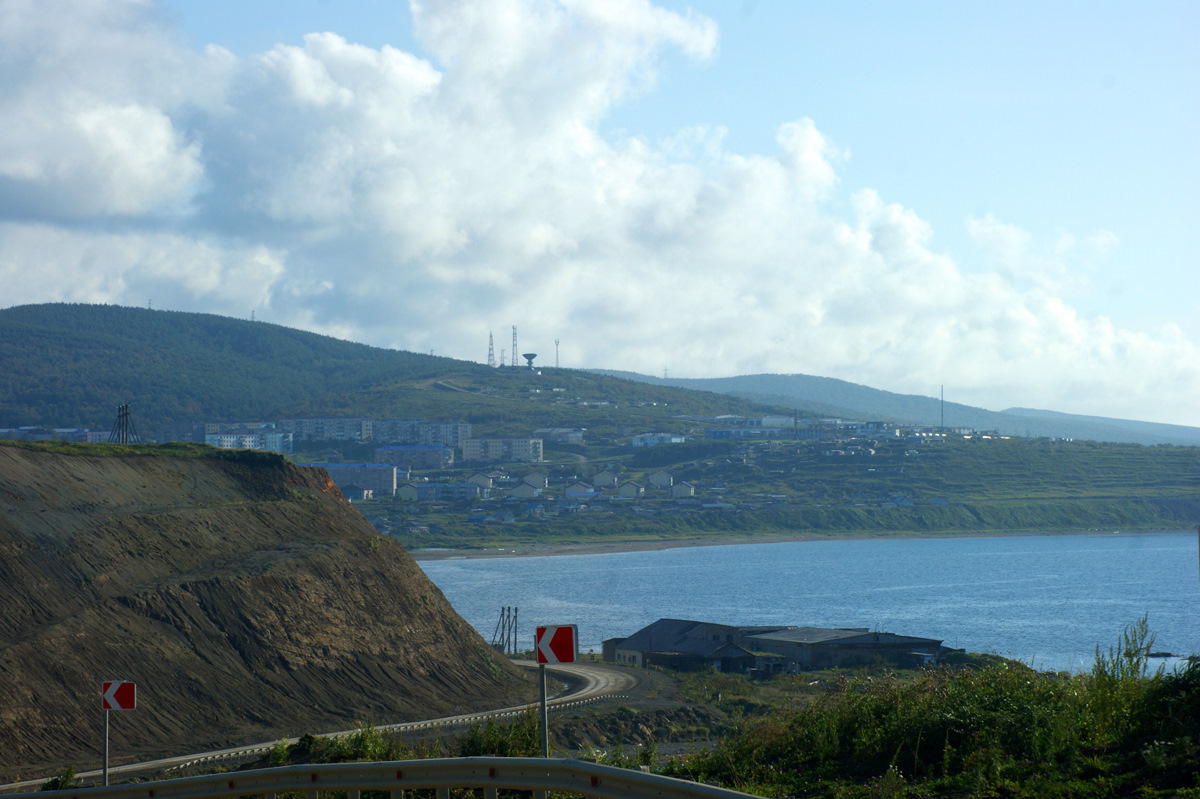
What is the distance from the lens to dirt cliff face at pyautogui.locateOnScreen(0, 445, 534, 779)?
30.1 metres

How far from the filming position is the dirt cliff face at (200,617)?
30109 mm

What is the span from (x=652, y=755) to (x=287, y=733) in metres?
24.5

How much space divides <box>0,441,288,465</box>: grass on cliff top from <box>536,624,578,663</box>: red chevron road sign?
35.9 meters

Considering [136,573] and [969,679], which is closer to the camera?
[969,679]

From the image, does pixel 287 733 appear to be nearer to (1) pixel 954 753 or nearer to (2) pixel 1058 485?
(1) pixel 954 753

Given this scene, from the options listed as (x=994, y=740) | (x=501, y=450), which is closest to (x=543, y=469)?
(x=501, y=450)

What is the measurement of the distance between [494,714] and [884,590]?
67177 mm

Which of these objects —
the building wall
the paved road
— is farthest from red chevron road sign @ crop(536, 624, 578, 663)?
the building wall

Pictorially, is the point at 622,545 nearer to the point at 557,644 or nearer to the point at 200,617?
the point at 200,617

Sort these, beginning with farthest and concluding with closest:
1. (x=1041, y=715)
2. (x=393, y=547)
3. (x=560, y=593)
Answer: (x=560, y=593) < (x=393, y=547) < (x=1041, y=715)

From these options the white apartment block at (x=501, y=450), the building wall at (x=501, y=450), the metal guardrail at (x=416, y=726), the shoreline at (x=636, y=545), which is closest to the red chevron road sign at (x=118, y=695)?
the metal guardrail at (x=416, y=726)

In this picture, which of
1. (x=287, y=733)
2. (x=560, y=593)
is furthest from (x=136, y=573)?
(x=560, y=593)

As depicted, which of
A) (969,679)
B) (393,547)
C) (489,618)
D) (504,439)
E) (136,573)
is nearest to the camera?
(969,679)

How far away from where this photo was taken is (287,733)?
108 ft
